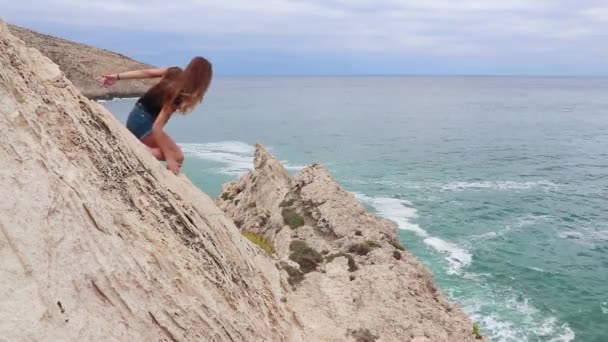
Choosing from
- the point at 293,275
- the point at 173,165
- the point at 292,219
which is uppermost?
the point at 173,165

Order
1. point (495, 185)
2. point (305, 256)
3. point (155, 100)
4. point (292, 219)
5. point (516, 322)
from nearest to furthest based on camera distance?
point (155, 100) < point (305, 256) < point (292, 219) < point (516, 322) < point (495, 185)

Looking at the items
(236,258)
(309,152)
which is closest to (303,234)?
(236,258)

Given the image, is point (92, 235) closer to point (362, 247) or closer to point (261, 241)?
point (362, 247)

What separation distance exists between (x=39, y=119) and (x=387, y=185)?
172ft

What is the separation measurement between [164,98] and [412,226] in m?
37.1

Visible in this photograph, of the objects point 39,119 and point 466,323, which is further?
point 466,323

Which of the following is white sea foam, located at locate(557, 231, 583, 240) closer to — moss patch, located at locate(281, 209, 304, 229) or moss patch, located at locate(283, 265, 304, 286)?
moss patch, located at locate(281, 209, 304, 229)

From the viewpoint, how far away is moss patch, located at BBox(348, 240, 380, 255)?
20.9 metres

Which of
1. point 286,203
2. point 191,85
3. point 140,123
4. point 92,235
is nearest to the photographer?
point 92,235

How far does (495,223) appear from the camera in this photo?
45906 millimetres

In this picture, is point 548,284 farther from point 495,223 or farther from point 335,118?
point 335,118

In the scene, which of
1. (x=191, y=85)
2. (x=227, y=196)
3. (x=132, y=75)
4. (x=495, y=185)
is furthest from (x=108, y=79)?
(x=495, y=185)

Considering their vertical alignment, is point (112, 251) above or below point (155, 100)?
below

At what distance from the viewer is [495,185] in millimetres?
59219
